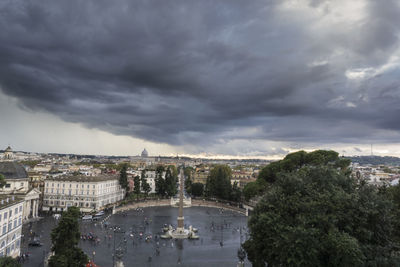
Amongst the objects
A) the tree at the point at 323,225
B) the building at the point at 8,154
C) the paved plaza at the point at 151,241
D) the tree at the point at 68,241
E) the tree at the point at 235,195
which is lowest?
the paved plaza at the point at 151,241

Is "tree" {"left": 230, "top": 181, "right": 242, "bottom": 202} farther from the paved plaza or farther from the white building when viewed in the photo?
the white building

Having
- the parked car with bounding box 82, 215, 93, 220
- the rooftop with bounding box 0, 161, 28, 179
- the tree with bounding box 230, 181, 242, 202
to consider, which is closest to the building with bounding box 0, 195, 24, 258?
the parked car with bounding box 82, 215, 93, 220

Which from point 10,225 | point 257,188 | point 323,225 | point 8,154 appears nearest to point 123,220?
point 257,188

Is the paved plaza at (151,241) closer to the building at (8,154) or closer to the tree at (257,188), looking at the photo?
the tree at (257,188)

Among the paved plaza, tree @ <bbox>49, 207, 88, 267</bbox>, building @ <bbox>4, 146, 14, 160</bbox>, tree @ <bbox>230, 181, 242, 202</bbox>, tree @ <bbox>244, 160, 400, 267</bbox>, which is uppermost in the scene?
building @ <bbox>4, 146, 14, 160</bbox>

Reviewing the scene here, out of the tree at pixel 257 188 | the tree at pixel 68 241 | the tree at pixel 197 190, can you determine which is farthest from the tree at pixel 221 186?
the tree at pixel 68 241

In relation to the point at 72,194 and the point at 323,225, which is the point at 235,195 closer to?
the point at 72,194
